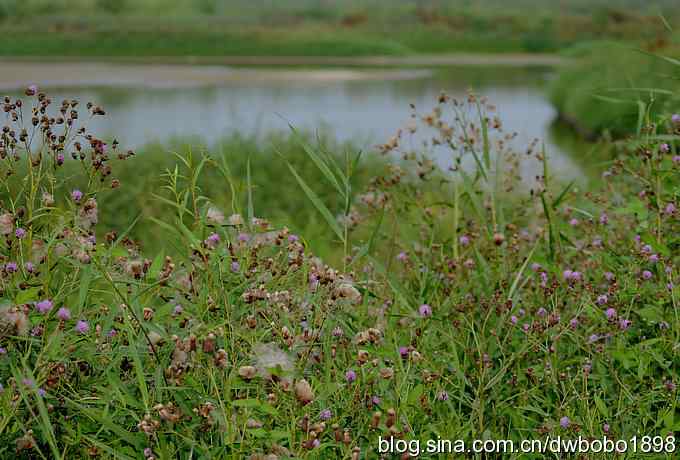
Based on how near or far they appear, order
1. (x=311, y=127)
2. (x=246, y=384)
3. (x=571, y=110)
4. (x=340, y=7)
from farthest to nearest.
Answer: (x=340, y=7) < (x=571, y=110) < (x=311, y=127) < (x=246, y=384)

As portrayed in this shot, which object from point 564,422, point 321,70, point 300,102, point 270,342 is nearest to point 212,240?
Answer: point 270,342

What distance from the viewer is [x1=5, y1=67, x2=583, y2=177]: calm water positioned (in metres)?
10.5

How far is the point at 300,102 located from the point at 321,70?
1050cm

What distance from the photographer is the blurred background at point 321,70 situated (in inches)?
285

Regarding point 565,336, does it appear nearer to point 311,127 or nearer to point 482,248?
point 482,248

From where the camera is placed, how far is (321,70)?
87.0ft

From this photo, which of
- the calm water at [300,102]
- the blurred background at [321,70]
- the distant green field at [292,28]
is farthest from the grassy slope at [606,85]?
the distant green field at [292,28]

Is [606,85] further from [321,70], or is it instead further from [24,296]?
[321,70]

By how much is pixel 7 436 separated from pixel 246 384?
52 cm

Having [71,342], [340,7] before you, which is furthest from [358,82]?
[340,7]

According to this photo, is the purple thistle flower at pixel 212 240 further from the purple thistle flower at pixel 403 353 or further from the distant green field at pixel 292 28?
the distant green field at pixel 292 28

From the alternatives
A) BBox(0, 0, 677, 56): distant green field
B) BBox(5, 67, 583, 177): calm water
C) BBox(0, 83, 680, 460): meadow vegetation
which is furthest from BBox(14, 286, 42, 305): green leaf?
BBox(0, 0, 677, 56): distant green field

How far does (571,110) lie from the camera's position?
13.5 m

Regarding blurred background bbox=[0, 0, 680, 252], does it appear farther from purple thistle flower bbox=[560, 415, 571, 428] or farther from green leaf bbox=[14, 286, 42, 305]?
purple thistle flower bbox=[560, 415, 571, 428]
